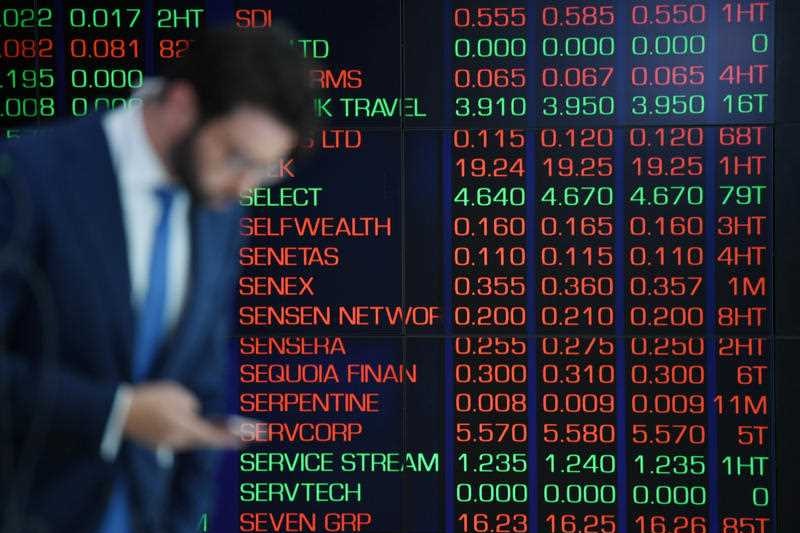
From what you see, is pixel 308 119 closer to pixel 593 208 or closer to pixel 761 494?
pixel 593 208

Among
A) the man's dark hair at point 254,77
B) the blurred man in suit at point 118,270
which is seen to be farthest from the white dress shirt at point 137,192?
the man's dark hair at point 254,77

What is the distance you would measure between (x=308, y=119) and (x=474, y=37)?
6.26 feet

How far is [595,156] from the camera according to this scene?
3.06 m

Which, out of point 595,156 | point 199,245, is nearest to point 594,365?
point 595,156

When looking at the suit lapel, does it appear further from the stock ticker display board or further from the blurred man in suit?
the stock ticker display board

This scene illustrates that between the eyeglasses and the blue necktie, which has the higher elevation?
the eyeglasses

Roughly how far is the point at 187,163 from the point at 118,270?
172 millimetres

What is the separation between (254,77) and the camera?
1259mm

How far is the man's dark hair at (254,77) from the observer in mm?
1261

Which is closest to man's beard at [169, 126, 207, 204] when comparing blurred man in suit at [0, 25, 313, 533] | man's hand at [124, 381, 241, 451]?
blurred man in suit at [0, 25, 313, 533]

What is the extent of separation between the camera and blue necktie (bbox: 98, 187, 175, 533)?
1362 millimetres

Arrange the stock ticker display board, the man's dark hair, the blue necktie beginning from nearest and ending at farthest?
the man's dark hair → the blue necktie → the stock ticker display board

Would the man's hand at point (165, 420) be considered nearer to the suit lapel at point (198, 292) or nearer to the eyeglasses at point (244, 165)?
the suit lapel at point (198, 292)

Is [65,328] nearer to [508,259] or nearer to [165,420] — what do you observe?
[165,420]
